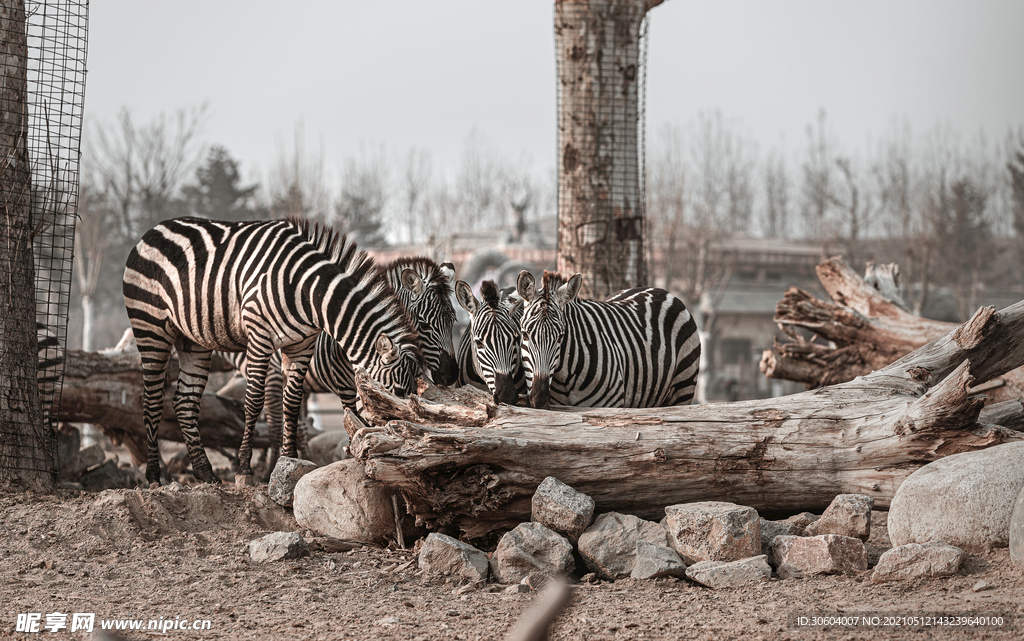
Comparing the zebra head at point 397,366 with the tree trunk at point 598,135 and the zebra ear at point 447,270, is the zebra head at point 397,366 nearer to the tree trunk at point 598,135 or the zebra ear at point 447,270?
the zebra ear at point 447,270

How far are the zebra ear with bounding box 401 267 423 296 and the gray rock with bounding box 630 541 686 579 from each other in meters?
3.37

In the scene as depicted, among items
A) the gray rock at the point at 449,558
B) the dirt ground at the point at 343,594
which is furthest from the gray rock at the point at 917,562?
the gray rock at the point at 449,558

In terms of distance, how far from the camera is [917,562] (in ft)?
13.6

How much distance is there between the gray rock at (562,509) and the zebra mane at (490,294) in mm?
1490

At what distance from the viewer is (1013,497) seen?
426cm

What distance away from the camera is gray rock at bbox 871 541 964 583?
407cm

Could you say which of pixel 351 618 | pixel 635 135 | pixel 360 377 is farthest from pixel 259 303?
pixel 635 135

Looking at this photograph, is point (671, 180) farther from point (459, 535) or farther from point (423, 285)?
point (459, 535)

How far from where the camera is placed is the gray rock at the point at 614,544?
453cm

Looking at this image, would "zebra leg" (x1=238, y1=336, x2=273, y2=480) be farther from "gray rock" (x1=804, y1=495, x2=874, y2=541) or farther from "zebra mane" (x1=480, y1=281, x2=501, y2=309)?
"gray rock" (x1=804, y1=495, x2=874, y2=541)

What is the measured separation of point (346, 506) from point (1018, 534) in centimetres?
382

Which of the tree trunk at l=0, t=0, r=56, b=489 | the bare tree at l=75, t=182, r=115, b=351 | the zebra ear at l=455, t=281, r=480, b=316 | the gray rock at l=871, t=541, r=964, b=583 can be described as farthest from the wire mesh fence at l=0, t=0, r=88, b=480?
the bare tree at l=75, t=182, r=115, b=351

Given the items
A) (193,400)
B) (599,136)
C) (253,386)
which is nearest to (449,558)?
(253,386)

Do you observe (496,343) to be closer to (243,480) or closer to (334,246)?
(334,246)
